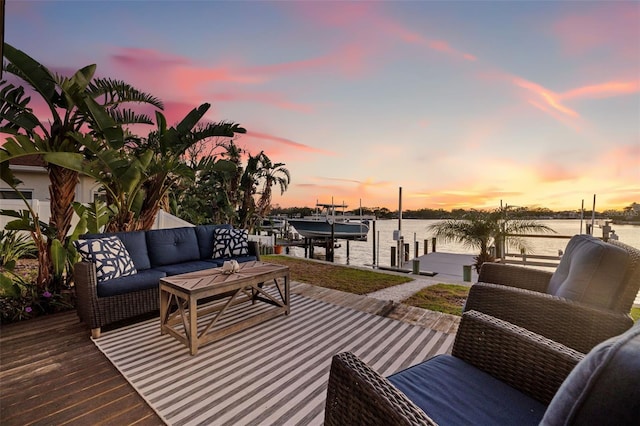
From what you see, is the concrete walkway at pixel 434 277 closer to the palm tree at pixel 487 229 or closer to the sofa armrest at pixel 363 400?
the palm tree at pixel 487 229

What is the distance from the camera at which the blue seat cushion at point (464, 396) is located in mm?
1074

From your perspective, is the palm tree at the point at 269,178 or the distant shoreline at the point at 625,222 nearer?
the distant shoreline at the point at 625,222

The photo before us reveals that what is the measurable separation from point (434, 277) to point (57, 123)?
7.53m

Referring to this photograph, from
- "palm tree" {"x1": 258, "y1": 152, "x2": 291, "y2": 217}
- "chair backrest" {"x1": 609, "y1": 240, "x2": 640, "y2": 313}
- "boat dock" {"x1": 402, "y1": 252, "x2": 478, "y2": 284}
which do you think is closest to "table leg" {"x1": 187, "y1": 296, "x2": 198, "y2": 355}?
"chair backrest" {"x1": 609, "y1": 240, "x2": 640, "y2": 313}

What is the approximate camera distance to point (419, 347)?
2598mm

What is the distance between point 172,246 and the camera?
400 cm

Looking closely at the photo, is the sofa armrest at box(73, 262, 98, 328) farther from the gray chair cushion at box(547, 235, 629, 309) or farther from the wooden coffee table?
the gray chair cushion at box(547, 235, 629, 309)

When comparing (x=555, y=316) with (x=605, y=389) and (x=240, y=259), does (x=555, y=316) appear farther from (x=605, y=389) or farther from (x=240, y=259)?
(x=240, y=259)

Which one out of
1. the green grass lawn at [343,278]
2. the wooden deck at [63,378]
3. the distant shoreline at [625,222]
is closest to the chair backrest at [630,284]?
the wooden deck at [63,378]

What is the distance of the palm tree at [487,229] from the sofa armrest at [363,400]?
18.2 ft

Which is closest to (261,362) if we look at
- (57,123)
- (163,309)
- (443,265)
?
(163,309)

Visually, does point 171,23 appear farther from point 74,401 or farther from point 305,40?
point 74,401

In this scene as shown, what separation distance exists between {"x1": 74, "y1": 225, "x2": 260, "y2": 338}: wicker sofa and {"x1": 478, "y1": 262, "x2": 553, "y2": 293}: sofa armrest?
3.13 meters

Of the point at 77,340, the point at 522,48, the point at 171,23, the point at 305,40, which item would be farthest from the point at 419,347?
the point at 171,23
